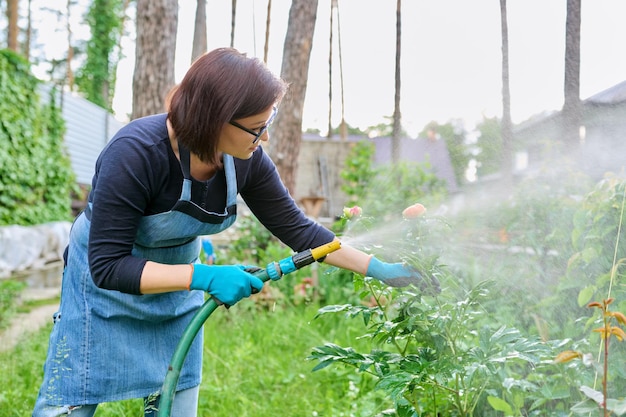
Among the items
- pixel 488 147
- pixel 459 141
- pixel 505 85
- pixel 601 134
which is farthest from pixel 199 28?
pixel 601 134

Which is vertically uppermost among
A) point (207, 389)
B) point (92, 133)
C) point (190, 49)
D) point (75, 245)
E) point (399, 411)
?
point (190, 49)

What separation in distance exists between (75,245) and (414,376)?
1028 millimetres

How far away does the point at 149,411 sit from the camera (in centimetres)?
193

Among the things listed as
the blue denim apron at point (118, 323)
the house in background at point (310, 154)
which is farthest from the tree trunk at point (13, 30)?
the blue denim apron at point (118, 323)

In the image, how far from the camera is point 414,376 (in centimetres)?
141

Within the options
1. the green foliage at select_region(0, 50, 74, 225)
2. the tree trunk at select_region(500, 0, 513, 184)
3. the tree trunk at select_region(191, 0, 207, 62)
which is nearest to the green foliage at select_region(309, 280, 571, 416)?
the tree trunk at select_region(500, 0, 513, 184)

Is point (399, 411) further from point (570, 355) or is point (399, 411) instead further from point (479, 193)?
point (479, 193)

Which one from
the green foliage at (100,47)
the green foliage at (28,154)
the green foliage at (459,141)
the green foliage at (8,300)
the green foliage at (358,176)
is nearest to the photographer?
the green foliage at (459,141)

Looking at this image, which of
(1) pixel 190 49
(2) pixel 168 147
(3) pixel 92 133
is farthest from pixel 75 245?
(1) pixel 190 49

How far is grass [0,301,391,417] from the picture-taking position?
265 cm

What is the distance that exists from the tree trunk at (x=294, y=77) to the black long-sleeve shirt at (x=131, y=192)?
13.7 ft

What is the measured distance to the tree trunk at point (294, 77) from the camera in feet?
19.3

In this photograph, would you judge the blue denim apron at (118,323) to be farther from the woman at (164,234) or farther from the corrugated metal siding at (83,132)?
the corrugated metal siding at (83,132)

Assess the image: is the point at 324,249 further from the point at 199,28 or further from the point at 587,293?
the point at 199,28
